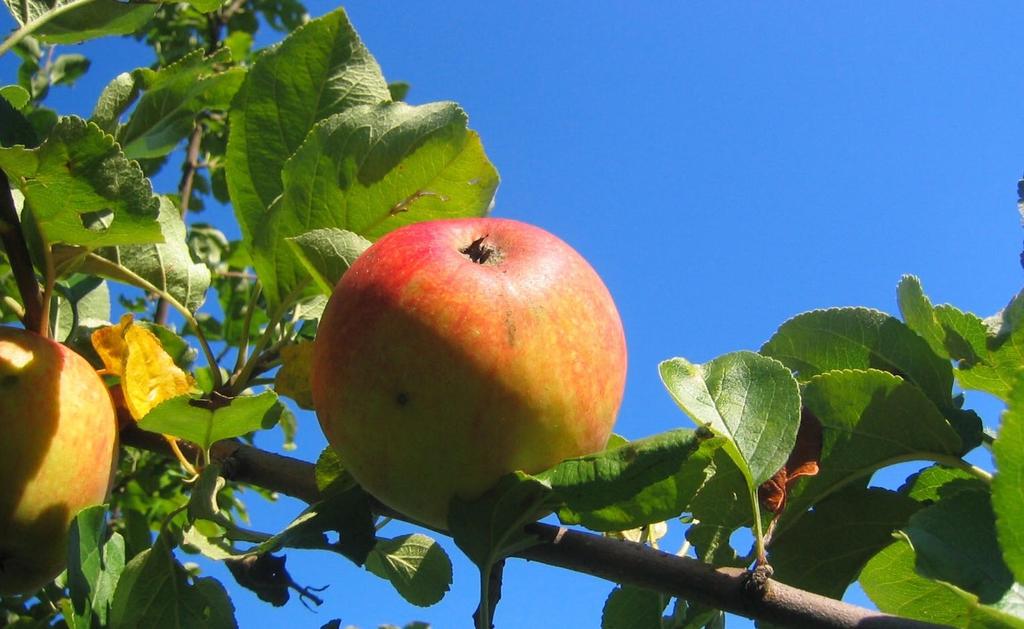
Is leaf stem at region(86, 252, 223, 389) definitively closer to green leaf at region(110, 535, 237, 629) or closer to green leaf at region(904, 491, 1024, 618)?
green leaf at region(110, 535, 237, 629)

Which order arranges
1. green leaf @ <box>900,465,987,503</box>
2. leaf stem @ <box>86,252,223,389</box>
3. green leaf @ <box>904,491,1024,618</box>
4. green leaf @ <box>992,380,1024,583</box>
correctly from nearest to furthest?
1. green leaf @ <box>992,380,1024,583</box>
2. green leaf @ <box>904,491,1024,618</box>
3. green leaf @ <box>900,465,987,503</box>
4. leaf stem @ <box>86,252,223,389</box>

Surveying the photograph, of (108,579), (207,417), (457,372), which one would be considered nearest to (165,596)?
(108,579)

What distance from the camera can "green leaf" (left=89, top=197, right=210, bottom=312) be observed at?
1823 mm

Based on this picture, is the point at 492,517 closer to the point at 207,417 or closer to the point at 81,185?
the point at 207,417

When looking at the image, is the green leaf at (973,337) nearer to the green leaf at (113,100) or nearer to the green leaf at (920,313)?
the green leaf at (920,313)

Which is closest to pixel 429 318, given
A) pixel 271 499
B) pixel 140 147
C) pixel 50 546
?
pixel 50 546

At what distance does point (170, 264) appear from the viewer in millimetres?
1866

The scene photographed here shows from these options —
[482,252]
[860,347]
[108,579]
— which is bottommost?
[108,579]

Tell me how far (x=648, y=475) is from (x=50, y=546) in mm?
897

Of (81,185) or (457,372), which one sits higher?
(457,372)

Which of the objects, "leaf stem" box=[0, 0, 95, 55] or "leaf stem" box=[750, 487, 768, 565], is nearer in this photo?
"leaf stem" box=[750, 487, 768, 565]

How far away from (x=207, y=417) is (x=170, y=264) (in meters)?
0.71

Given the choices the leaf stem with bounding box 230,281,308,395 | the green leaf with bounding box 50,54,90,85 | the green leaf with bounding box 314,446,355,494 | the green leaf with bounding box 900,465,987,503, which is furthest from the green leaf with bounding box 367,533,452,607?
the green leaf with bounding box 50,54,90,85

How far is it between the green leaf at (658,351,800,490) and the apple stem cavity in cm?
26
